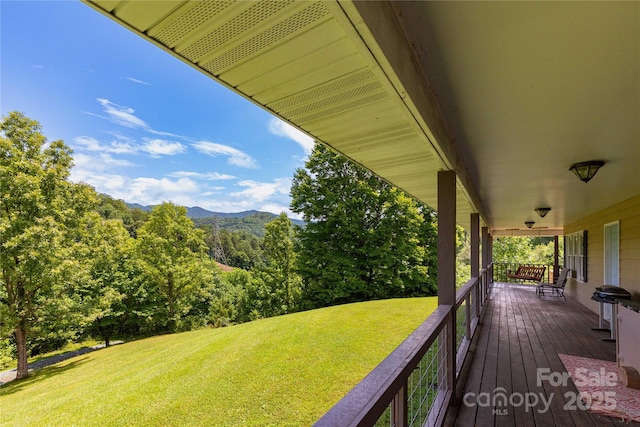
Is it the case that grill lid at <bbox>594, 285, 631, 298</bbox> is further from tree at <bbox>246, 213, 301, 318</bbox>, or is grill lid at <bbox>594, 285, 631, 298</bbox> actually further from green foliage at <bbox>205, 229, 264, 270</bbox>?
green foliage at <bbox>205, 229, 264, 270</bbox>

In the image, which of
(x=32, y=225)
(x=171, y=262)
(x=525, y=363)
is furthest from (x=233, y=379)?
(x=171, y=262)

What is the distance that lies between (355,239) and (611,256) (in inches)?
390

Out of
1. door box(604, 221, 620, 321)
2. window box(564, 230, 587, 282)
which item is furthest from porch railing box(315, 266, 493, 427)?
window box(564, 230, 587, 282)

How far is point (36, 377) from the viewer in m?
9.48

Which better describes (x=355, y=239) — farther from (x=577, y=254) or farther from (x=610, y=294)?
(x=610, y=294)

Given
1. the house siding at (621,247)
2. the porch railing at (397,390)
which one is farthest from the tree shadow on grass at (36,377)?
the house siding at (621,247)

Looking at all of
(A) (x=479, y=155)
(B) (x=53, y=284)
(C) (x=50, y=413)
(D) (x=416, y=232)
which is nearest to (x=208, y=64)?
(A) (x=479, y=155)

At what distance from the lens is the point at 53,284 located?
9883 mm

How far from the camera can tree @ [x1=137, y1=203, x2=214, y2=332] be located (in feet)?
49.4

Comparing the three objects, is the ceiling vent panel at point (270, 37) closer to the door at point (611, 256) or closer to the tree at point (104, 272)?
the door at point (611, 256)

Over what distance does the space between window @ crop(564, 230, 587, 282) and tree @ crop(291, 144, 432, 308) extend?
5.90m

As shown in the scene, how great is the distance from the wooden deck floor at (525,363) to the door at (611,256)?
81cm

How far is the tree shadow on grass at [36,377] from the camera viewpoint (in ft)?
28.1

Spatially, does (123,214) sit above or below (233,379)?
above
